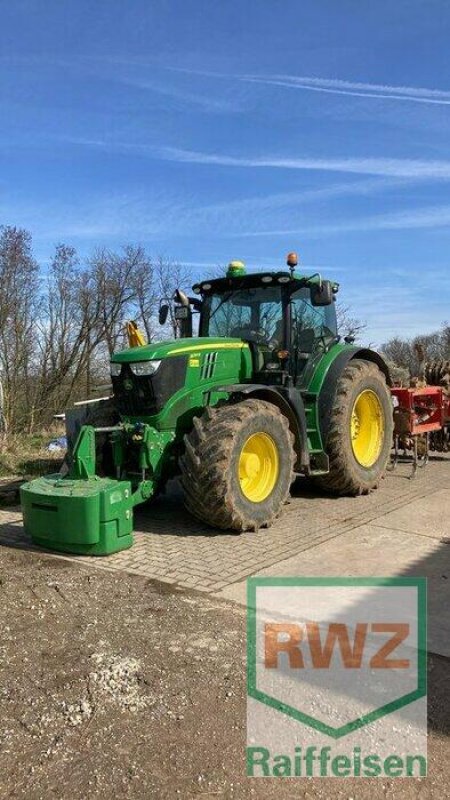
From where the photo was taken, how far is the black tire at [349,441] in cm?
744

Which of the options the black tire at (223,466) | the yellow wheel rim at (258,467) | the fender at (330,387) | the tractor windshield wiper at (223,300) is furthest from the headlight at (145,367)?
the fender at (330,387)

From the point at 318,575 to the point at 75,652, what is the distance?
2.02 m

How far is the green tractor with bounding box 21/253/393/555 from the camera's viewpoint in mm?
5602

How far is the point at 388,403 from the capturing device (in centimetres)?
862

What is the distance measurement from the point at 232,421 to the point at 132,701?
311cm

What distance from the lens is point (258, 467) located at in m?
6.53

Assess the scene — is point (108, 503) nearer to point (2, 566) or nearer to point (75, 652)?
point (2, 566)

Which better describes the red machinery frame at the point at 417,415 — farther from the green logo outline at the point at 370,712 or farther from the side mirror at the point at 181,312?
the green logo outline at the point at 370,712

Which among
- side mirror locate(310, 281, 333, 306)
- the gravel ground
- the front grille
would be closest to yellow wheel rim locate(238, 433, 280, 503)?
the front grille

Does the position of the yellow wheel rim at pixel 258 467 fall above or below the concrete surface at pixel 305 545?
above

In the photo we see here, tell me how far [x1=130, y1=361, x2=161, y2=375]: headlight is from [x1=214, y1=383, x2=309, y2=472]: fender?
2.55 ft

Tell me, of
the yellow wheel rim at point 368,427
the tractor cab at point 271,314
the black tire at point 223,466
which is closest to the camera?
the black tire at point 223,466

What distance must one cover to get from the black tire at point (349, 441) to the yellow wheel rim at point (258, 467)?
3.80ft

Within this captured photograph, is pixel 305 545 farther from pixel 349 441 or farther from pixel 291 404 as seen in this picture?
pixel 349 441
